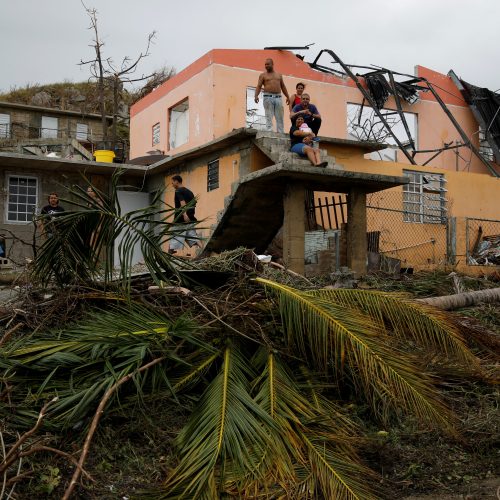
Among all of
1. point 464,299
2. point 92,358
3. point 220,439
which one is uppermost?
point 464,299

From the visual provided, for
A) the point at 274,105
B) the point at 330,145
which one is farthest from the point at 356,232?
the point at 330,145

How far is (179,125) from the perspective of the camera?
23.8m

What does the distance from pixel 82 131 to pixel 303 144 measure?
106 ft

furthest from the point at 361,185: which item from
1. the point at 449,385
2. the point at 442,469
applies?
the point at 442,469

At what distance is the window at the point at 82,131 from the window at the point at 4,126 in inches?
161

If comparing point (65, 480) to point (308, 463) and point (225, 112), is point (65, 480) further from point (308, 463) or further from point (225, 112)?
point (225, 112)

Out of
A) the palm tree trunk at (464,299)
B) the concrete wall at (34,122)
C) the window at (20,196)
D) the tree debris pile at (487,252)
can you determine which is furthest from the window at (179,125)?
the concrete wall at (34,122)

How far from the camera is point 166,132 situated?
24.2 metres

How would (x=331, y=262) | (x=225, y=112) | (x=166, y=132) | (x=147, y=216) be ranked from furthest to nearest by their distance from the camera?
(x=166, y=132), (x=225, y=112), (x=331, y=262), (x=147, y=216)

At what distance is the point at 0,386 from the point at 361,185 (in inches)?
366

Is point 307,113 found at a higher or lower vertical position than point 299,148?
higher

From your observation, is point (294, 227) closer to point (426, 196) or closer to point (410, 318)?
point (410, 318)

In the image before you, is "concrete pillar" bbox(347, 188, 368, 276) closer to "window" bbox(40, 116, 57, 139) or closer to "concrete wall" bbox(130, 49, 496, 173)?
"concrete wall" bbox(130, 49, 496, 173)

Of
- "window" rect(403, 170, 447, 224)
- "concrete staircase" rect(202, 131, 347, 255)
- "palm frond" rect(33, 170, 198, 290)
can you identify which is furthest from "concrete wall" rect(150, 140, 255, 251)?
"palm frond" rect(33, 170, 198, 290)
